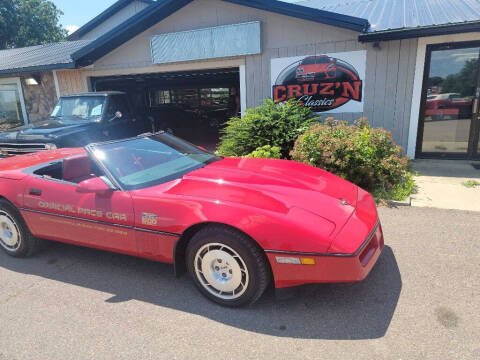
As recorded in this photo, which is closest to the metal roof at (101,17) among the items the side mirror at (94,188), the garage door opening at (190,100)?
the garage door opening at (190,100)

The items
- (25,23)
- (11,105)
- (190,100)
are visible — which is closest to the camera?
(190,100)

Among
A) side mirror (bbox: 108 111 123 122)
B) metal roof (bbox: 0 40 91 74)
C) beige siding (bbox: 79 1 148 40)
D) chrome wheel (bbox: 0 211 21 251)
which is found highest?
beige siding (bbox: 79 1 148 40)

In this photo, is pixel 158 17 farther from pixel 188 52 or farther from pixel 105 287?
pixel 105 287

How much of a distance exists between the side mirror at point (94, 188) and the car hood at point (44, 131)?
4324 mm

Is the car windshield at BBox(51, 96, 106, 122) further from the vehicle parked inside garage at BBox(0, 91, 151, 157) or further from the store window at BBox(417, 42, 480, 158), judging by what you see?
the store window at BBox(417, 42, 480, 158)

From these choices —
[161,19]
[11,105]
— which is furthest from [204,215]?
[11,105]

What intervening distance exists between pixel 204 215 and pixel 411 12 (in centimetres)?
773

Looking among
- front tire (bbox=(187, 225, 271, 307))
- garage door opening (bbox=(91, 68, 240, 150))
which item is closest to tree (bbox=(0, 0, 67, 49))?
garage door opening (bbox=(91, 68, 240, 150))

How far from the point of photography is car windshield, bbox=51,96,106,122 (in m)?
7.86

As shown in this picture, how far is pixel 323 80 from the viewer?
8164mm

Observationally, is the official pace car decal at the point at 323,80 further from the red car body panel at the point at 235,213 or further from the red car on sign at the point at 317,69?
the red car body panel at the point at 235,213

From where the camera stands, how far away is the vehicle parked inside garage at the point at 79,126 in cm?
686

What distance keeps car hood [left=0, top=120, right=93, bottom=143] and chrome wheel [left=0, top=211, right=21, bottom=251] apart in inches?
126

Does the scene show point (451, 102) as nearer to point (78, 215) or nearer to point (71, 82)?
point (78, 215)
